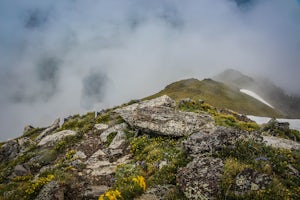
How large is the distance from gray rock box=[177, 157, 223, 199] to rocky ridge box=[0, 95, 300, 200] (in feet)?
0.12

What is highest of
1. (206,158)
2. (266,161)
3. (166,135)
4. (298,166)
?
(166,135)

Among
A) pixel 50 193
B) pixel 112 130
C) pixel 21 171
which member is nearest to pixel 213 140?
pixel 50 193

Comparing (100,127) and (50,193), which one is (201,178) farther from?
(100,127)

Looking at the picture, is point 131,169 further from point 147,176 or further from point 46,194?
point 46,194

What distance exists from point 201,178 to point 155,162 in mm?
4636

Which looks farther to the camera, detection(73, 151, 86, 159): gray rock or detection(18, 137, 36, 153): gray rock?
detection(18, 137, 36, 153): gray rock

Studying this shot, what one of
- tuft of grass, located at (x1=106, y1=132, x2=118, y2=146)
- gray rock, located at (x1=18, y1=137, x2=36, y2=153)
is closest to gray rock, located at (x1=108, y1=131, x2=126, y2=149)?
tuft of grass, located at (x1=106, y1=132, x2=118, y2=146)

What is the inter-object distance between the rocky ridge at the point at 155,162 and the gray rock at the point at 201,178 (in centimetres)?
4

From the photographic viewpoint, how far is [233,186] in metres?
9.84

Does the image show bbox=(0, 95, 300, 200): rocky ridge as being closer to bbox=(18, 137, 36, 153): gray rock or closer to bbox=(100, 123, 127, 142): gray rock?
bbox=(100, 123, 127, 142): gray rock

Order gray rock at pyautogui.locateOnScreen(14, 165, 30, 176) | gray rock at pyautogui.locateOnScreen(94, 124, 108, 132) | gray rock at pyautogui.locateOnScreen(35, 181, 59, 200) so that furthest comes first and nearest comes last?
gray rock at pyautogui.locateOnScreen(94, 124, 108, 132)
gray rock at pyautogui.locateOnScreen(14, 165, 30, 176)
gray rock at pyautogui.locateOnScreen(35, 181, 59, 200)

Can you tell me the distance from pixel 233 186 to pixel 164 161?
211 inches

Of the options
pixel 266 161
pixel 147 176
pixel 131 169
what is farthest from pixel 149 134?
pixel 266 161

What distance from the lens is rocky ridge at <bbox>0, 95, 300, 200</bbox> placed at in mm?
10359
